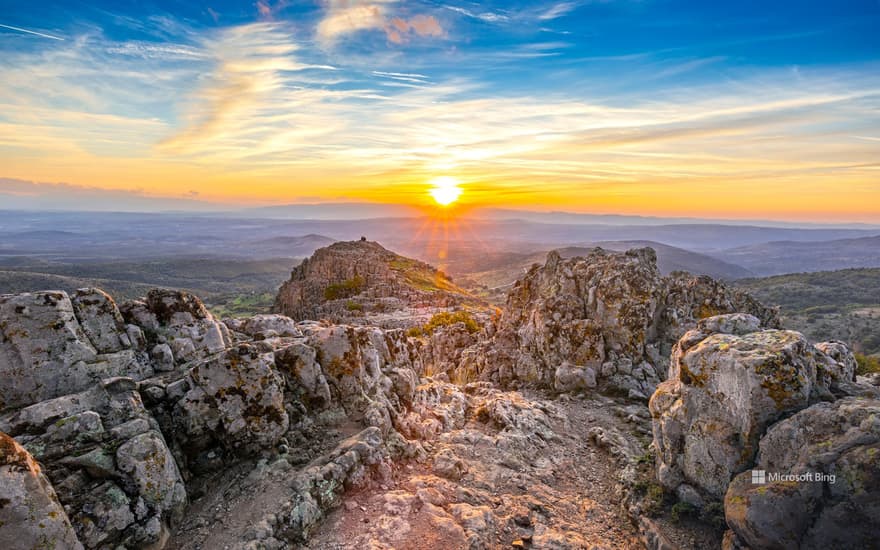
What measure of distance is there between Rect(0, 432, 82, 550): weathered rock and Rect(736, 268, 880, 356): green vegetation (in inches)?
3775

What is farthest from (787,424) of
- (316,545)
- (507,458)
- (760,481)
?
(316,545)

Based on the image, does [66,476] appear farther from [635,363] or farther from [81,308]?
[635,363]

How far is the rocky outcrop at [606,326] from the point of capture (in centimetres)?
2930

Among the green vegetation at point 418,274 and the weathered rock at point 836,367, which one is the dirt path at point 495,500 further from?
the green vegetation at point 418,274

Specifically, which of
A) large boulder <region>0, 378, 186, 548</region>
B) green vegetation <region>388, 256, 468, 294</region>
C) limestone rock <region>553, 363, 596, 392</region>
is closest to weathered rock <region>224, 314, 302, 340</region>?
large boulder <region>0, 378, 186, 548</region>

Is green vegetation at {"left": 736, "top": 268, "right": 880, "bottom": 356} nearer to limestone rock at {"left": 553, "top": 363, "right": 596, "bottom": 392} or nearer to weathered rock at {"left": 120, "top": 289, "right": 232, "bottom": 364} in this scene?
limestone rock at {"left": 553, "top": 363, "right": 596, "bottom": 392}

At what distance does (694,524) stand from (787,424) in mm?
4702

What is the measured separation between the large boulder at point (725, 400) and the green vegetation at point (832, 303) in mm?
76980

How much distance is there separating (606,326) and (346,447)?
22.9m

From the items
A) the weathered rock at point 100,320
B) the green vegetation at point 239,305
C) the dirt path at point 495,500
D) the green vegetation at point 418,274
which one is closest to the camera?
the dirt path at point 495,500

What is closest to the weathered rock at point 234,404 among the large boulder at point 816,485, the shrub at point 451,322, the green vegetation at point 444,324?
the large boulder at point 816,485

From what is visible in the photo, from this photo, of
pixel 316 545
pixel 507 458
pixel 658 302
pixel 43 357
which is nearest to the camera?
pixel 316 545

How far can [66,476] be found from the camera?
10289 millimetres

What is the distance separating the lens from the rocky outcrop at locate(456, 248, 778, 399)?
29.3 metres
